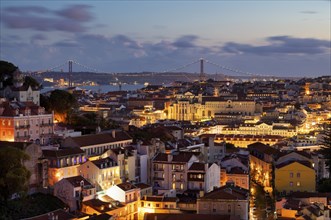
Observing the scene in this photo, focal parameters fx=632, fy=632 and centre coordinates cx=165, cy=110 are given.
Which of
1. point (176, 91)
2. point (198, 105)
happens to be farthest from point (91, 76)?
point (198, 105)

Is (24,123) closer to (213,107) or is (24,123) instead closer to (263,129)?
(263,129)

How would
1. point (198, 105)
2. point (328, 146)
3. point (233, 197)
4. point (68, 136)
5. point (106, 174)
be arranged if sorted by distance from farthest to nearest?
point (198, 105) < point (328, 146) < point (68, 136) < point (106, 174) < point (233, 197)

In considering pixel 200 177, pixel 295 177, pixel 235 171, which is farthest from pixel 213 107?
pixel 200 177

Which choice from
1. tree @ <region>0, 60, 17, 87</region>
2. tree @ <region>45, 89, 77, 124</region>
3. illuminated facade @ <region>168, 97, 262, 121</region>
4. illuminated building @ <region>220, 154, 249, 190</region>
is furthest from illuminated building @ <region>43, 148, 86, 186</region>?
illuminated facade @ <region>168, 97, 262, 121</region>

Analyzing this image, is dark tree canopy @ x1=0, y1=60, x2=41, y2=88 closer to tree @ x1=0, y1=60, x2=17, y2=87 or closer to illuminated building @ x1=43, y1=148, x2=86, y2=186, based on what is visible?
tree @ x1=0, y1=60, x2=17, y2=87

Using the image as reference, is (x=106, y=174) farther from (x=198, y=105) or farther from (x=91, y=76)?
(x=91, y=76)

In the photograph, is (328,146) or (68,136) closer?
(68,136)
